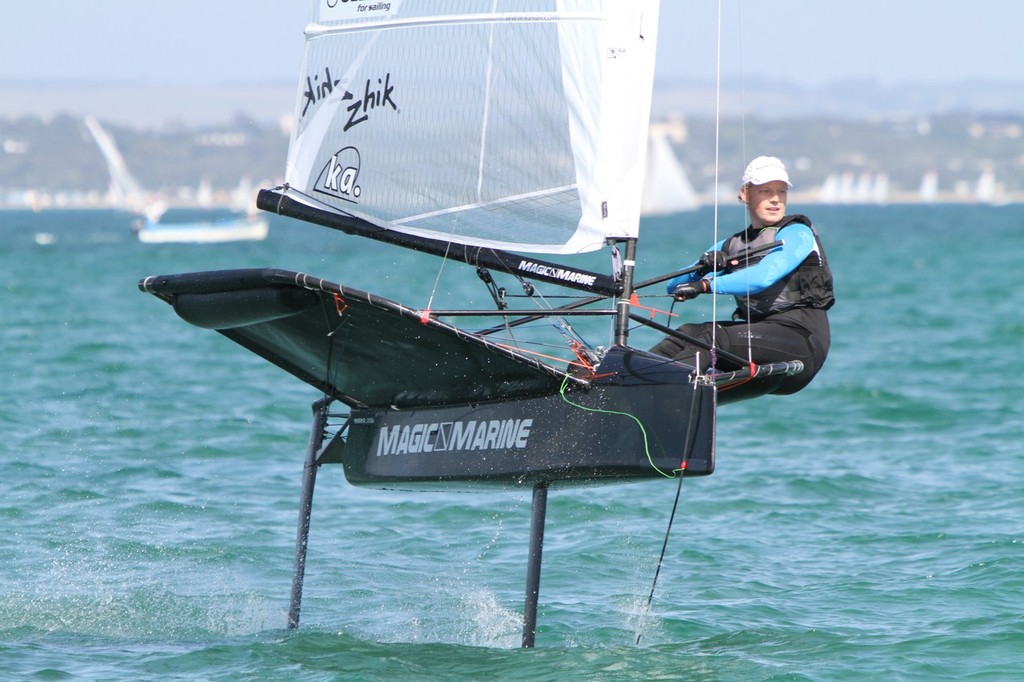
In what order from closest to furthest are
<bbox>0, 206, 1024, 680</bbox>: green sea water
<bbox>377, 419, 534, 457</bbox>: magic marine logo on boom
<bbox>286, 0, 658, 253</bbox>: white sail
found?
1. <bbox>286, 0, 658, 253</bbox>: white sail
2. <bbox>377, 419, 534, 457</bbox>: magic marine logo on boom
3. <bbox>0, 206, 1024, 680</bbox>: green sea water

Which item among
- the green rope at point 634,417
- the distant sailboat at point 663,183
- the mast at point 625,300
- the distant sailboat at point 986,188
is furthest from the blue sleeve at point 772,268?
the distant sailboat at point 986,188

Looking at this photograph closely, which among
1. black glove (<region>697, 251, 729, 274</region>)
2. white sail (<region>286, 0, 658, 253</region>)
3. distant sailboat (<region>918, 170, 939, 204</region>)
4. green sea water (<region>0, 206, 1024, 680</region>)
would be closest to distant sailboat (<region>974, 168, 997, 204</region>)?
distant sailboat (<region>918, 170, 939, 204</region>)

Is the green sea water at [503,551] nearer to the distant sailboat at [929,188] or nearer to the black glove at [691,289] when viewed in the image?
the black glove at [691,289]

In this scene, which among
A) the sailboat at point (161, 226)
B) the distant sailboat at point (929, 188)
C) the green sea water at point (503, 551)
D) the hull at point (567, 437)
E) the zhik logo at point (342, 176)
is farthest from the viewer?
the distant sailboat at point (929, 188)

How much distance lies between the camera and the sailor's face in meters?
5.24

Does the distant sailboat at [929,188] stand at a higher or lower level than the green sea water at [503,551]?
higher

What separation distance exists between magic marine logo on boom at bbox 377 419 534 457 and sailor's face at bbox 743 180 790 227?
116cm

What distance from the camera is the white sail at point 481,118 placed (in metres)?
4.84

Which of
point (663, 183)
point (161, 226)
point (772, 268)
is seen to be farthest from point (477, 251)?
point (663, 183)

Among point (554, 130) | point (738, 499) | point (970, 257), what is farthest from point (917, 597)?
point (970, 257)

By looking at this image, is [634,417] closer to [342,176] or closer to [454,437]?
[454,437]

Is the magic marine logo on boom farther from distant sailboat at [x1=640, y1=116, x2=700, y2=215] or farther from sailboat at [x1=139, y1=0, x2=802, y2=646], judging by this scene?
distant sailboat at [x1=640, y1=116, x2=700, y2=215]

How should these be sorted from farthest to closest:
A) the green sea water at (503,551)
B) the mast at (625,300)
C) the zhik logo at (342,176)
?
the zhik logo at (342,176) → the green sea water at (503,551) → the mast at (625,300)

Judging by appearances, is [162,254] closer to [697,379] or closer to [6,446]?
[6,446]
